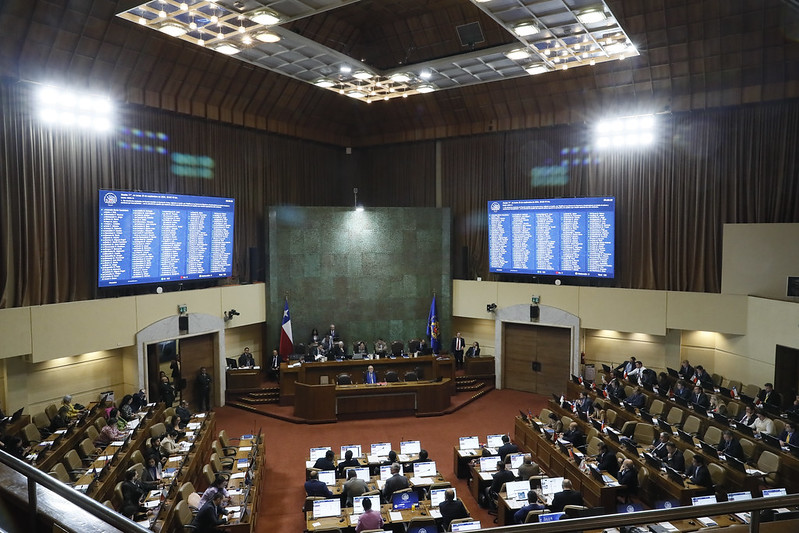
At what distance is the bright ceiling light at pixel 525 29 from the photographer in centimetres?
988

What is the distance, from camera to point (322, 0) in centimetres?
882

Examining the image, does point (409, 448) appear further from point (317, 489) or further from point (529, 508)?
point (529, 508)

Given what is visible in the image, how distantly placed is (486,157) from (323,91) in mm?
5403

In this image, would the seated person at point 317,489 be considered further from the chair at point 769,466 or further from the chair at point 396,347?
the chair at point 396,347

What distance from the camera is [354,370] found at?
14820 mm

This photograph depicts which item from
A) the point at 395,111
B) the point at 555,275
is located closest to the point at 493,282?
the point at 555,275

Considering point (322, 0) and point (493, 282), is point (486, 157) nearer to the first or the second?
Result: point (493, 282)

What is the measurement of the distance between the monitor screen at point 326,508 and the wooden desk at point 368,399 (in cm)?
564

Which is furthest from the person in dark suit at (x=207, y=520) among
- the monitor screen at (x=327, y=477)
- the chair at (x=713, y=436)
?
the chair at (x=713, y=436)

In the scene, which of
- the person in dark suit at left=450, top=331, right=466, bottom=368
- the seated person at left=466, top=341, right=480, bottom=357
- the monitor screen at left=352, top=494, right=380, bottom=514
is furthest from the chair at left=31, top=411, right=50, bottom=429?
the seated person at left=466, top=341, right=480, bottom=357

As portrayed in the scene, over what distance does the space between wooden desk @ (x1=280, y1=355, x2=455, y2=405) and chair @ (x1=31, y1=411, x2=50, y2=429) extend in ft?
17.2

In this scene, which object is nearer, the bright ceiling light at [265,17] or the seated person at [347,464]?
the seated person at [347,464]

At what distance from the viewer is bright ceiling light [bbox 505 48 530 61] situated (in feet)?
37.0

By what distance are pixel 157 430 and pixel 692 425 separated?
992 cm
